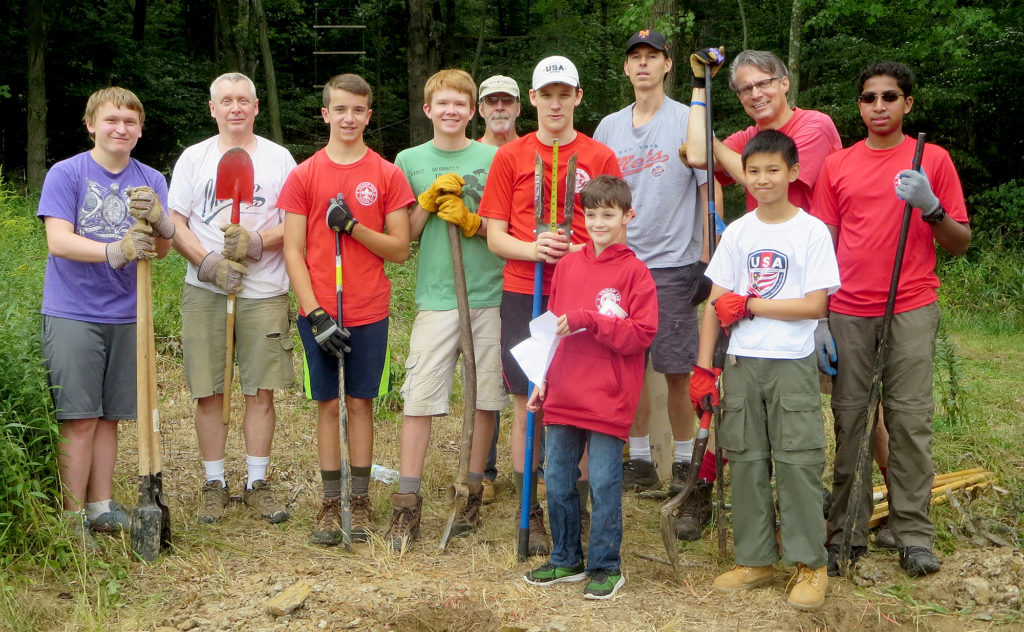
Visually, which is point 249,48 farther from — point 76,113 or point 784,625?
point 784,625

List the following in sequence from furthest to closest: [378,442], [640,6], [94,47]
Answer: [94,47] → [640,6] → [378,442]

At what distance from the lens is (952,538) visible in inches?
180

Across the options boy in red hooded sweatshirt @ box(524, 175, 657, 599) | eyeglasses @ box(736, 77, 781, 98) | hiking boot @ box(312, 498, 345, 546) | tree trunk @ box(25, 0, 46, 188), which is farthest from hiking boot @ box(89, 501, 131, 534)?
tree trunk @ box(25, 0, 46, 188)

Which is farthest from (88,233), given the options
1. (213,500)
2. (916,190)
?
(916,190)

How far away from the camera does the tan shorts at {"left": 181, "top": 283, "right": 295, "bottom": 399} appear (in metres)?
4.89

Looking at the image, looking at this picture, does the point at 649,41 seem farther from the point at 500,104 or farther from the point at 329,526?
the point at 329,526

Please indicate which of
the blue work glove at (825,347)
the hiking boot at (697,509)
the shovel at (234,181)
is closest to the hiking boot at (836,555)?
the hiking boot at (697,509)

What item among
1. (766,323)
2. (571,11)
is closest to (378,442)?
(766,323)

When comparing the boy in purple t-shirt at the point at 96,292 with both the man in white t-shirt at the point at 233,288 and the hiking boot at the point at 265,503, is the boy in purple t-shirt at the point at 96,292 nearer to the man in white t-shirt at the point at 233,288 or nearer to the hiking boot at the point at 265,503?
the man in white t-shirt at the point at 233,288

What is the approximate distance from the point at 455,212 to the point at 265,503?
1.99 meters

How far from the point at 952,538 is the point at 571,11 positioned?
17.3 metres

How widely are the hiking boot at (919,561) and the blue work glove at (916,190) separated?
5.31ft

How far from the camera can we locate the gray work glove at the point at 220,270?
474 centimetres

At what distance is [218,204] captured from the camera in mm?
4848
